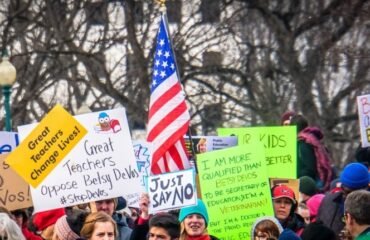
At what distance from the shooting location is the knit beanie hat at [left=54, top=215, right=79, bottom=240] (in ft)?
37.3

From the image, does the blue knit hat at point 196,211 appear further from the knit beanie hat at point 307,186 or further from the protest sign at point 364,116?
the protest sign at point 364,116

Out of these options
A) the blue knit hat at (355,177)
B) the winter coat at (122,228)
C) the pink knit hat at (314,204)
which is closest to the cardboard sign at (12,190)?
the winter coat at (122,228)

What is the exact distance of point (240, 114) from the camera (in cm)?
3266

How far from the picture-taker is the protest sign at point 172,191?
12148mm

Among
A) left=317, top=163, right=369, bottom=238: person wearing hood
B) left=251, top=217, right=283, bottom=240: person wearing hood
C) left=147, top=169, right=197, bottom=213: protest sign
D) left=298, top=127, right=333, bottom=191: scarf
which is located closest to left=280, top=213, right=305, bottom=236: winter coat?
left=317, top=163, right=369, bottom=238: person wearing hood

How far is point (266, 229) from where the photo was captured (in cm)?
1196

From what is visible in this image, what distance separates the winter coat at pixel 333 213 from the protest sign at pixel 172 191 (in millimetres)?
1588

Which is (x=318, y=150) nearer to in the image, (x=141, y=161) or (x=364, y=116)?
(x=364, y=116)

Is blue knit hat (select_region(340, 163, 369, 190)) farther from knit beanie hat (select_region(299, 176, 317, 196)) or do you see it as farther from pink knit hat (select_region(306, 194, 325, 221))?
knit beanie hat (select_region(299, 176, 317, 196))

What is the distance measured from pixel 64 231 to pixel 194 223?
1.15 metres

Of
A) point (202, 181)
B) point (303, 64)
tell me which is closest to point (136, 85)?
point (303, 64)

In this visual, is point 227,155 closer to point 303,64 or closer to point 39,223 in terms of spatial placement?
point 39,223

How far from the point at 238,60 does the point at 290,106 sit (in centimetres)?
179

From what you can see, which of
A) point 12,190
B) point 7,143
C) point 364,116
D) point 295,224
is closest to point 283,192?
point 295,224
